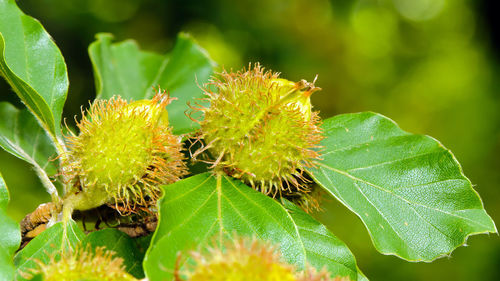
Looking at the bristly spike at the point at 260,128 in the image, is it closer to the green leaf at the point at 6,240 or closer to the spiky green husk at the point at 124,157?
the spiky green husk at the point at 124,157

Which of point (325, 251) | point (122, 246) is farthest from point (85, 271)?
point (325, 251)

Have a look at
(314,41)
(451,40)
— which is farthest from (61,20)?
(451,40)

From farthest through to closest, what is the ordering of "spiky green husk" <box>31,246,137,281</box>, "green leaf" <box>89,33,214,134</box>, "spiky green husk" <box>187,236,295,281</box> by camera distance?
"green leaf" <box>89,33,214,134</box> < "spiky green husk" <box>31,246,137,281</box> < "spiky green husk" <box>187,236,295,281</box>

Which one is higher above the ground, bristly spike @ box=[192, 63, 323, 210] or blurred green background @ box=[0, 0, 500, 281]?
blurred green background @ box=[0, 0, 500, 281]

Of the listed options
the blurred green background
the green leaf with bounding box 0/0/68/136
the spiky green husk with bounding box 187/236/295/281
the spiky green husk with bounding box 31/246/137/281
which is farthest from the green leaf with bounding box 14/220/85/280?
the blurred green background

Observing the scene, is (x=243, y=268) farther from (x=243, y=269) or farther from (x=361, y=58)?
(x=361, y=58)

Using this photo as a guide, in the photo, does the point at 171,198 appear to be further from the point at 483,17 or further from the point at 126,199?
the point at 483,17

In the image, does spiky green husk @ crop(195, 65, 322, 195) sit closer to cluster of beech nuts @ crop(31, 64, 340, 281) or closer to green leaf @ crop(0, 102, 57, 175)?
cluster of beech nuts @ crop(31, 64, 340, 281)
